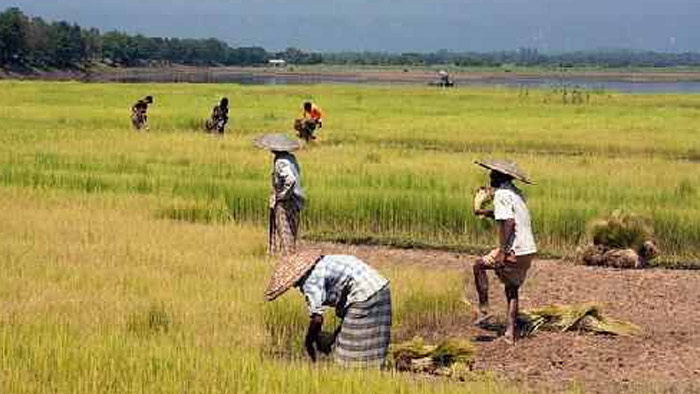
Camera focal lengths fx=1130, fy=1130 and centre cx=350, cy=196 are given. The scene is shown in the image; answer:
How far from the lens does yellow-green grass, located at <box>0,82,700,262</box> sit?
1347 centimetres

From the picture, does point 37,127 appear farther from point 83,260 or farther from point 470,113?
point 83,260

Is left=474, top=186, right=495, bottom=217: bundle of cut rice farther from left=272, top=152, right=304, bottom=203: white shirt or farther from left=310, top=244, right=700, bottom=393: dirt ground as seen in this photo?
left=272, top=152, right=304, bottom=203: white shirt

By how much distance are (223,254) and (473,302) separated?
8.56 ft

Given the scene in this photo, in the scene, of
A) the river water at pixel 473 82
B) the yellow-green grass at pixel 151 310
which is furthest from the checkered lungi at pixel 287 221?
the river water at pixel 473 82

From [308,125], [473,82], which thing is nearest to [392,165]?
[308,125]

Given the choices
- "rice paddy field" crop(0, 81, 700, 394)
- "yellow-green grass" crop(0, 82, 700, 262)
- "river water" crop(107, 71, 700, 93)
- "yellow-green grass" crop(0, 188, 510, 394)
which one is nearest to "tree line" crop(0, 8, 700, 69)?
"river water" crop(107, 71, 700, 93)

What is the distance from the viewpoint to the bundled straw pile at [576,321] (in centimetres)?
865

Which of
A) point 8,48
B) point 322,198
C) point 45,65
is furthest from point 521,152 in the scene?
point 45,65

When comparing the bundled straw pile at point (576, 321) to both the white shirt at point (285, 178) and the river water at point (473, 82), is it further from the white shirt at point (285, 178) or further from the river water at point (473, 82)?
the river water at point (473, 82)

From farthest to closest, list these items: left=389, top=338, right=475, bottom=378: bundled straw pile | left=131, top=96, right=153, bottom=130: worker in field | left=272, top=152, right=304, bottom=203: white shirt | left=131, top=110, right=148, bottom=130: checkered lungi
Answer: left=131, top=110, right=148, bottom=130: checkered lungi, left=131, top=96, right=153, bottom=130: worker in field, left=272, top=152, right=304, bottom=203: white shirt, left=389, top=338, right=475, bottom=378: bundled straw pile

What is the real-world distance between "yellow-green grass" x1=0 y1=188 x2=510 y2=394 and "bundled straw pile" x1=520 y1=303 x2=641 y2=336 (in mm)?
688

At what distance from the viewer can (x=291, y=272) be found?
20.6 feet

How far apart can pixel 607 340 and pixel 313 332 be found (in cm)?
297

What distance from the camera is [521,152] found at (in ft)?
77.6
